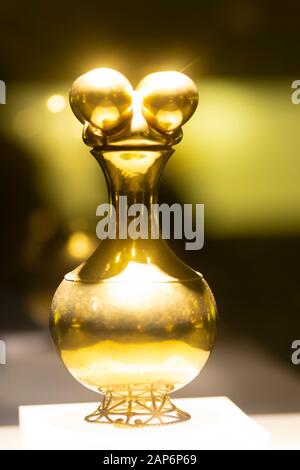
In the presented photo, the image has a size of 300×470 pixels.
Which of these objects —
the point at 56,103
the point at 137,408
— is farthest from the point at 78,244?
the point at 137,408

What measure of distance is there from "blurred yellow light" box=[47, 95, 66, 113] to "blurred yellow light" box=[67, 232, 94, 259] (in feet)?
0.67

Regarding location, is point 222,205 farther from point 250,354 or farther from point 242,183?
point 250,354

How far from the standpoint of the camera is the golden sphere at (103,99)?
1.21 meters

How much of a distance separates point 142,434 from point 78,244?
0.44 m

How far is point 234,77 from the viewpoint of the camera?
1.59m

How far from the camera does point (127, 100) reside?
121cm

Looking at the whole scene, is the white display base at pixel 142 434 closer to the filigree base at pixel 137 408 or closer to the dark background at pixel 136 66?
the filigree base at pixel 137 408

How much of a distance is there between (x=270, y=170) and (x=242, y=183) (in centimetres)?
5

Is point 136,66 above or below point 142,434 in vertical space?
above

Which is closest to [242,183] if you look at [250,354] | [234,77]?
[234,77]

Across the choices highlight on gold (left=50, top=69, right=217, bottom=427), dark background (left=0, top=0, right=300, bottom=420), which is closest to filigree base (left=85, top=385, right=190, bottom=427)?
highlight on gold (left=50, top=69, right=217, bottom=427)

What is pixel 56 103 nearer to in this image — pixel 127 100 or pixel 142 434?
pixel 127 100

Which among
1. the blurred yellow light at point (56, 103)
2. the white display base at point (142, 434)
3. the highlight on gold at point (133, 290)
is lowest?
the white display base at point (142, 434)

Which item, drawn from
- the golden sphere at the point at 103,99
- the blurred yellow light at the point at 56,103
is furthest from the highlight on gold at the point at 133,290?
the blurred yellow light at the point at 56,103
